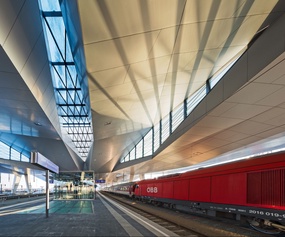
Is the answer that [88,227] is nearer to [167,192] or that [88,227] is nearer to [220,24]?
[220,24]

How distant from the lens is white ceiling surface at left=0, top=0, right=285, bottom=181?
966cm

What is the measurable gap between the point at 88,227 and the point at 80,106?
→ 15288mm

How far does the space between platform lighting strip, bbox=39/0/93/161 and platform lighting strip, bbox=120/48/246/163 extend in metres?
8.76

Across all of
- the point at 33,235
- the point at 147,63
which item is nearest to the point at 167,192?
the point at 147,63

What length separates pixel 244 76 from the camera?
40.7 ft

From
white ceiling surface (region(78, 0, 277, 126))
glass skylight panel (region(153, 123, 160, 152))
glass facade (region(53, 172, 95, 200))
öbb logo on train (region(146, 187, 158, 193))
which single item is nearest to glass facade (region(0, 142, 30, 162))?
glass facade (region(53, 172, 95, 200))

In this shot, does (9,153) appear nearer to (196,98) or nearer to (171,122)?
(171,122)

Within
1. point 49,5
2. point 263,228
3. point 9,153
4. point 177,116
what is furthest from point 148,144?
point 49,5

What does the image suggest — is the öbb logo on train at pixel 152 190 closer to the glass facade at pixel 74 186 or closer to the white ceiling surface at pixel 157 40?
the glass facade at pixel 74 186

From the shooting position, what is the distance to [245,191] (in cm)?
1116

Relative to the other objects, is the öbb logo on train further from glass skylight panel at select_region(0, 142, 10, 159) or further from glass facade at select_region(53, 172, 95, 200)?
glass skylight panel at select_region(0, 142, 10, 159)

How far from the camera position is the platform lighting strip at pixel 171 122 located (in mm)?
20322

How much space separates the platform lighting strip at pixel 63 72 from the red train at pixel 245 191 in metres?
9.01

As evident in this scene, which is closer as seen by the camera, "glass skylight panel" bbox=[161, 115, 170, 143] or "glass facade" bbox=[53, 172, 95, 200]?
"glass facade" bbox=[53, 172, 95, 200]
